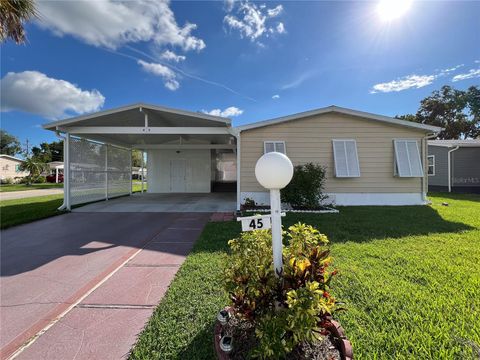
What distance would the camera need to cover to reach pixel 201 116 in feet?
25.6

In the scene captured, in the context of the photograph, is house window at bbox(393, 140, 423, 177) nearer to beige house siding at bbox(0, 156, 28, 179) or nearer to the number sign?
the number sign

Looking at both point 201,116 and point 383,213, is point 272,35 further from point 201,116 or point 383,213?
point 383,213

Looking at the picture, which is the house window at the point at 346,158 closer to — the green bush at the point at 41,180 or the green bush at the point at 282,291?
the green bush at the point at 282,291

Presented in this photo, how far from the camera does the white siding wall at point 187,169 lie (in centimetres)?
1516

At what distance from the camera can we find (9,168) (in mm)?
28984

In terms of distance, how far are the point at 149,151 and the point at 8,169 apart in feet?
87.2

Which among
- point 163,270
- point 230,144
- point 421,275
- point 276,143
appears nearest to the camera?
point 421,275

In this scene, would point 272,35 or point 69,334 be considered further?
point 272,35

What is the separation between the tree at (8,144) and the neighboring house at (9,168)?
25996 mm

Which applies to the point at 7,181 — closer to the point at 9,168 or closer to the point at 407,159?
the point at 9,168

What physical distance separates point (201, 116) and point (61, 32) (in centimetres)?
699

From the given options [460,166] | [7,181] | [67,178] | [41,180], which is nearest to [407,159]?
[460,166]

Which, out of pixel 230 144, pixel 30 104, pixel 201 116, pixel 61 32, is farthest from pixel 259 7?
pixel 30 104

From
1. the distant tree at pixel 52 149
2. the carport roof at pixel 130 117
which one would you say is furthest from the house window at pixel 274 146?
the distant tree at pixel 52 149
